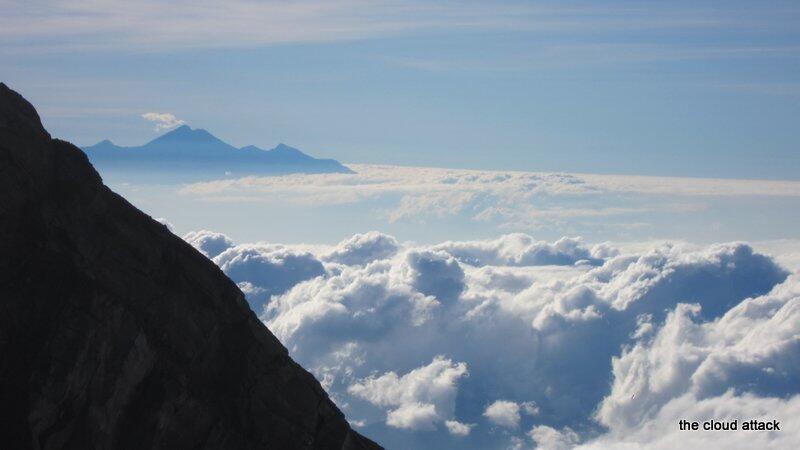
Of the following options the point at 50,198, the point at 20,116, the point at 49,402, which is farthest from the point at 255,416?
the point at 20,116

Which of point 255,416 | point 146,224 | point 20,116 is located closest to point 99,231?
point 146,224

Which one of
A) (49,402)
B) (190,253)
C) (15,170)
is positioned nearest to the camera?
(49,402)

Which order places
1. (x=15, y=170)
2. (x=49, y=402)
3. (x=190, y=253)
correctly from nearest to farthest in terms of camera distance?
(x=49, y=402) < (x=15, y=170) < (x=190, y=253)

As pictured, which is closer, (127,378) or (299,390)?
(127,378)

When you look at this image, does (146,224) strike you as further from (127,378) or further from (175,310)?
(127,378)

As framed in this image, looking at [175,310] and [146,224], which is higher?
[146,224]

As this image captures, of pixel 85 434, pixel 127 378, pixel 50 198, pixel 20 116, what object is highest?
pixel 20 116

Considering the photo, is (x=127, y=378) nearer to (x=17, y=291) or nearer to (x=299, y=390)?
(x=17, y=291)
